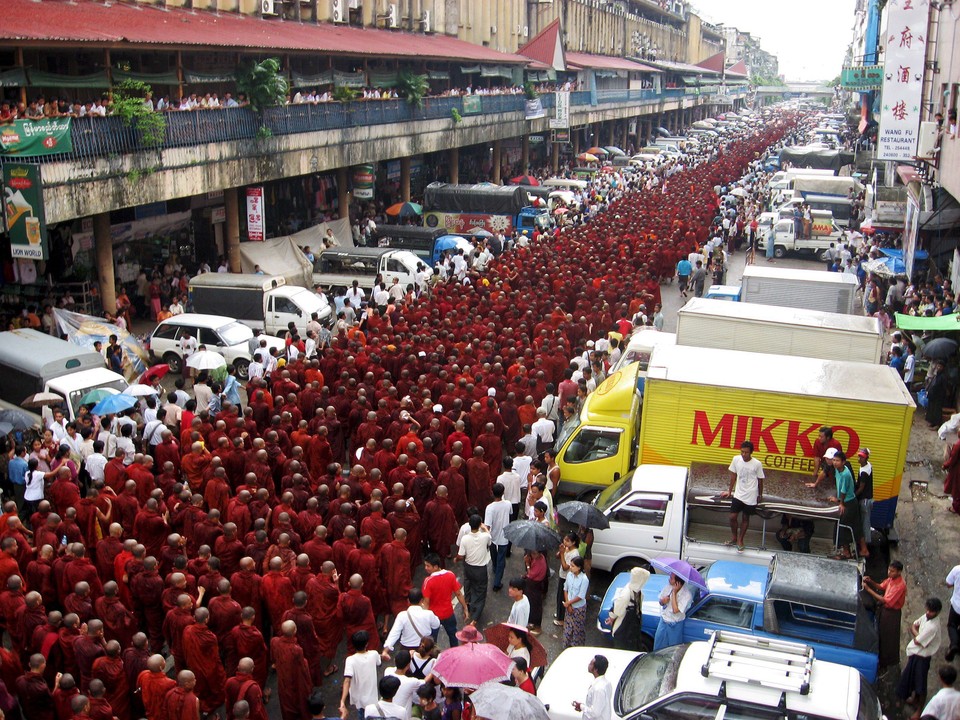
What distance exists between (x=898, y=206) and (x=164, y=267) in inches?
854

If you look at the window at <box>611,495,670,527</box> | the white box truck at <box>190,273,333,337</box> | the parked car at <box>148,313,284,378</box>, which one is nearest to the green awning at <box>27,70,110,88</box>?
the white box truck at <box>190,273,333,337</box>

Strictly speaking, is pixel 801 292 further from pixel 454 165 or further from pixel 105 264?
pixel 454 165

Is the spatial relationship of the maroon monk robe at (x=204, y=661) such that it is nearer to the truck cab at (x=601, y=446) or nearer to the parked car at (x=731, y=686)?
the parked car at (x=731, y=686)

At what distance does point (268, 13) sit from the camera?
29.2 meters

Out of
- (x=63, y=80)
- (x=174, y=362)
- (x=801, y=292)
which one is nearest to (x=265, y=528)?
(x=174, y=362)

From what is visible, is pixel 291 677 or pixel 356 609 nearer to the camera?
pixel 291 677

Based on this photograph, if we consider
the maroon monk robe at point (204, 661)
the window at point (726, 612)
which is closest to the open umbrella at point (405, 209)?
the window at point (726, 612)

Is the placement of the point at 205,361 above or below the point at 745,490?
above

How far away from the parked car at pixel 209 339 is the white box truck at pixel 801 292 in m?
9.46

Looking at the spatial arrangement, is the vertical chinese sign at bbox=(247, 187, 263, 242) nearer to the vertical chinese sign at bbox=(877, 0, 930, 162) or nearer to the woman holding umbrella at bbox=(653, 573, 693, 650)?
the vertical chinese sign at bbox=(877, 0, 930, 162)

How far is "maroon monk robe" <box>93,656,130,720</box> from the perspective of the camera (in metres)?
7.99

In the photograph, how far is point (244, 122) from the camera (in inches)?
911

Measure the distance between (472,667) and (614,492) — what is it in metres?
4.35

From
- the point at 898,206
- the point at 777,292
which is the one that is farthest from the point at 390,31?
the point at 777,292
